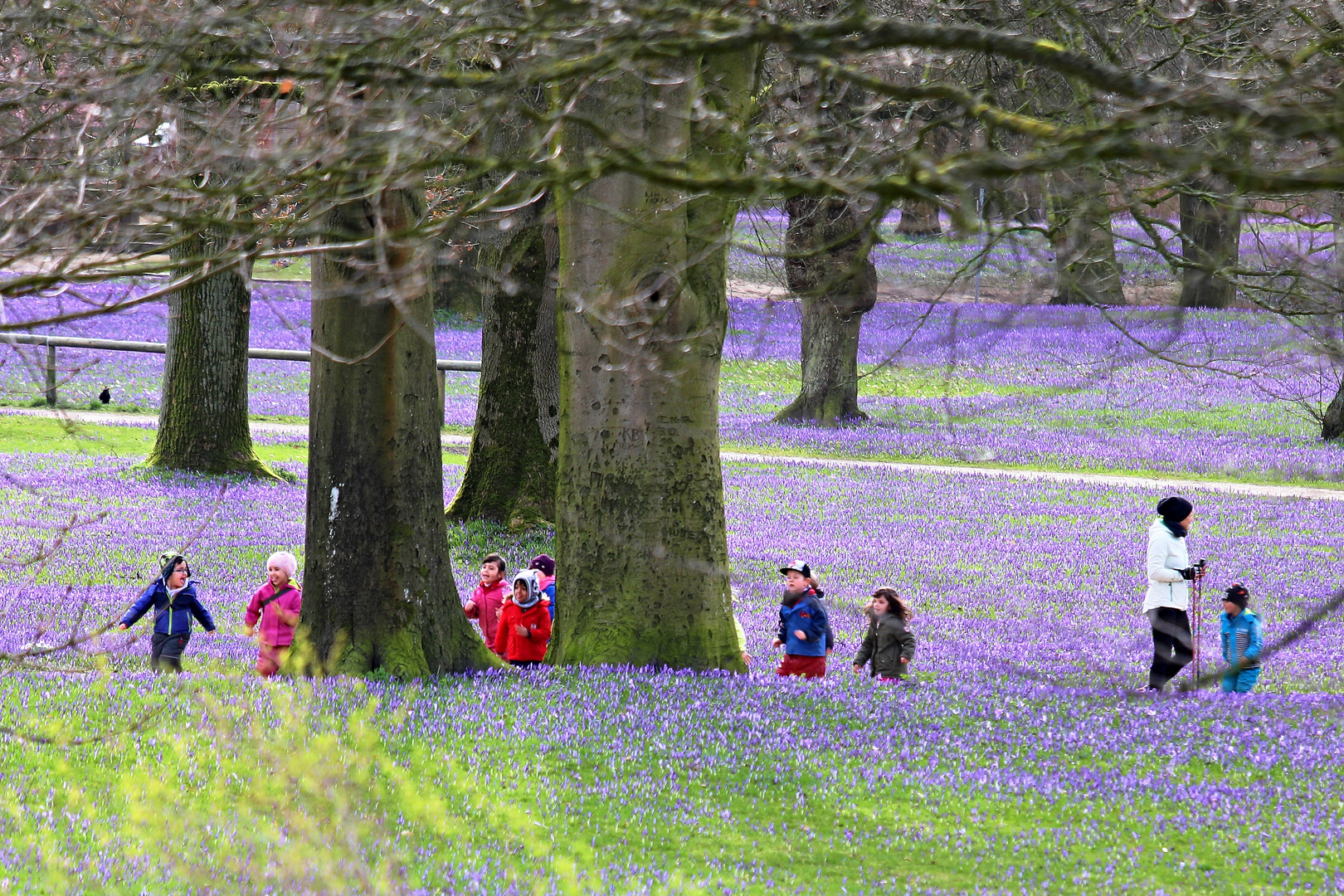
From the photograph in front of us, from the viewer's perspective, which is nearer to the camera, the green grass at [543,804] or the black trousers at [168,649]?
the green grass at [543,804]

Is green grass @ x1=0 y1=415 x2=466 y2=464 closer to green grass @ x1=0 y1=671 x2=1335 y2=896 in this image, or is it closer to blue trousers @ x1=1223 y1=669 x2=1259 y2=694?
green grass @ x1=0 y1=671 x2=1335 y2=896

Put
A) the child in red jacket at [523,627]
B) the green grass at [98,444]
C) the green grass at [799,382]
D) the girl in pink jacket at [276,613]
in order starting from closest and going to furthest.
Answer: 1. the girl in pink jacket at [276,613]
2. the child in red jacket at [523,627]
3. the green grass at [98,444]
4. the green grass at [799,382]

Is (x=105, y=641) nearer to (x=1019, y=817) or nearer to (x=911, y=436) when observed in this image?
(x=1019, y=817)

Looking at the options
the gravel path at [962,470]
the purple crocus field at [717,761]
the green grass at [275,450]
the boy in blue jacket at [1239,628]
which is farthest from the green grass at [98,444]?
the boy in blue jacket at [1239,628]

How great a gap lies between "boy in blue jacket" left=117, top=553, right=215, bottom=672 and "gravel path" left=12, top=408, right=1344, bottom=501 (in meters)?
12.5

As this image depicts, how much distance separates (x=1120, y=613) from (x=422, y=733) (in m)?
7.96

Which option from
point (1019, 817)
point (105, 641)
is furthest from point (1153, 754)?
point (105, 641)

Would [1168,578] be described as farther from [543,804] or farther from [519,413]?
[519,413]

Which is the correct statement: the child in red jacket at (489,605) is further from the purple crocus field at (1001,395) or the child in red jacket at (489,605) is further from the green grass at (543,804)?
the purple crocus field at (1001,395)

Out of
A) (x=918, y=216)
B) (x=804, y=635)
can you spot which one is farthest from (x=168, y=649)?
(x=918, y=216)

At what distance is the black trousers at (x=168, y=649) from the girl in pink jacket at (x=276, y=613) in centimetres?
47

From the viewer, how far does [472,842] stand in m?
5.58

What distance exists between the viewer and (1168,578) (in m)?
9.16

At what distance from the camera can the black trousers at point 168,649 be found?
8766 mm
